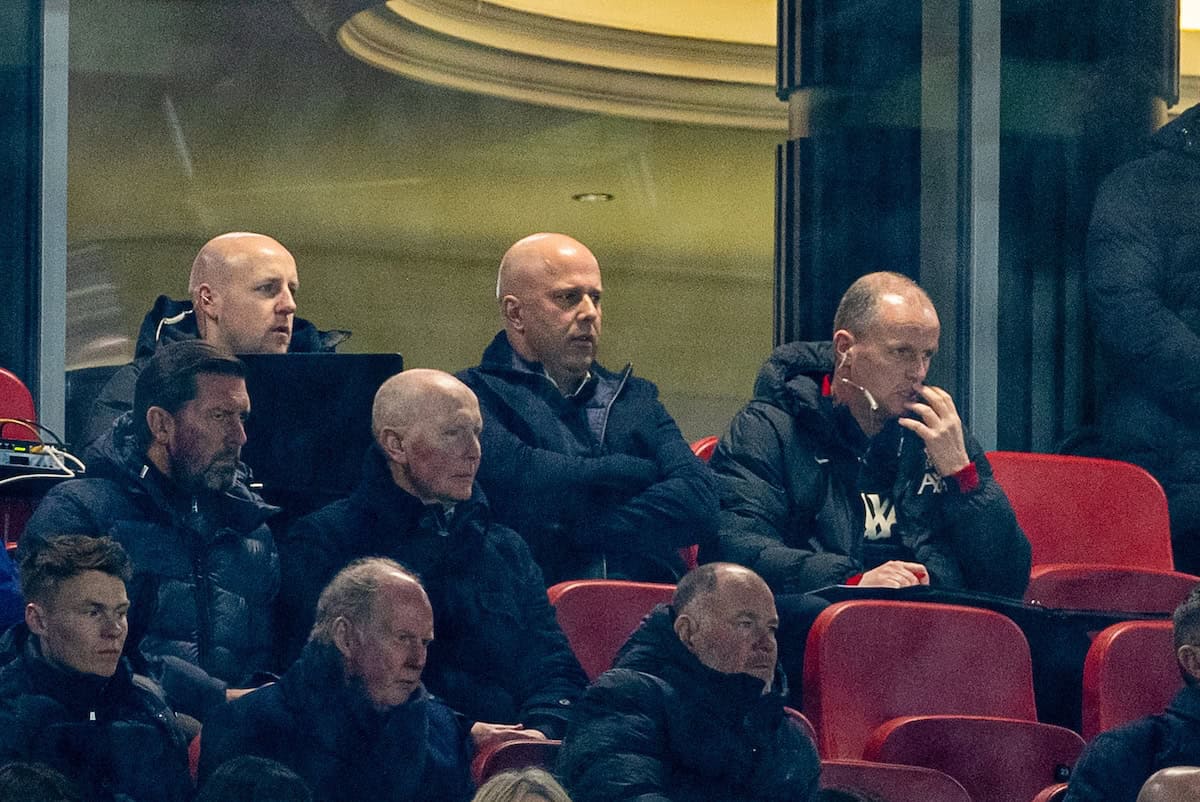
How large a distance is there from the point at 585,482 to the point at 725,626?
31 cm

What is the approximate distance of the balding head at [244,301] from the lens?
1.79 m

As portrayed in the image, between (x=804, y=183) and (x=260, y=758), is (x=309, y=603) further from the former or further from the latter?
(x=804, y=183)

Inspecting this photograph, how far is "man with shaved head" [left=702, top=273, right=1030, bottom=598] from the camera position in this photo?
180 cm

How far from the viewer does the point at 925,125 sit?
256 cm

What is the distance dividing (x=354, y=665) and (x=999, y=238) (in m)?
1.41

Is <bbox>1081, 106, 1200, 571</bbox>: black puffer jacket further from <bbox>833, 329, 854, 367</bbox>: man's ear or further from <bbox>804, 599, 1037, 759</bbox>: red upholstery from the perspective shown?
<bbox>804, 599, 1037, 759</bbox>: red upholstery

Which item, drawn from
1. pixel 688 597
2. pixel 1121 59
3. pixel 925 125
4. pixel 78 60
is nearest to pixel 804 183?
pixel 925 125

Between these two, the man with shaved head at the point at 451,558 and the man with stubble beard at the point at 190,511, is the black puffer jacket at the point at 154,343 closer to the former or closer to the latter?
the man with stubble beard at the point at 190,511

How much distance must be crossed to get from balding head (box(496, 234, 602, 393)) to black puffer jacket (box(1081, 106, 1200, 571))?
0.77 metres

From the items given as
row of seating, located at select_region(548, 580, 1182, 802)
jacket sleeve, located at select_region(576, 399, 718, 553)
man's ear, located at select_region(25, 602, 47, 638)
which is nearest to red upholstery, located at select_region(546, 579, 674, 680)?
row of seating, located at select_region(548, 580, 1182, 802)

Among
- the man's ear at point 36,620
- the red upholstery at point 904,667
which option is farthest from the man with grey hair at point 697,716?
the man's ear at point 36,620

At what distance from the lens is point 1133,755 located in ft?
4.82

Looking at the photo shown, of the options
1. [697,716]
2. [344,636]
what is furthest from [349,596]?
[697,716]

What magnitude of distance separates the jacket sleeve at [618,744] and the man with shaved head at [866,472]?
35 centimetres
